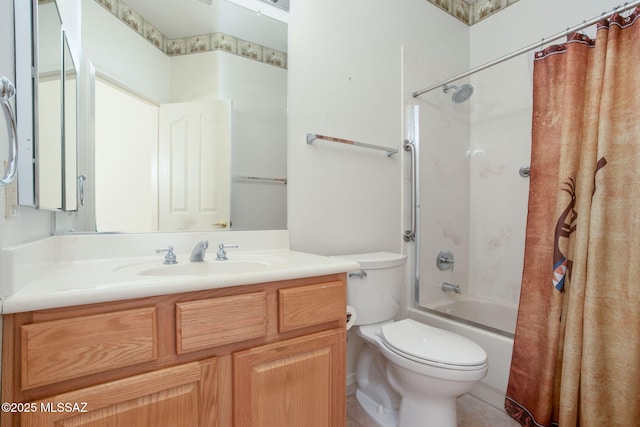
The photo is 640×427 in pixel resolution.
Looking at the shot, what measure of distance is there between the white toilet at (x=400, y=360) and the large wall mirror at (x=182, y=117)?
0.58 m

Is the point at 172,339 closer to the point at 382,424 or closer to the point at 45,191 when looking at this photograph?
the point at 45,191

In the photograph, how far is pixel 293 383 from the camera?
95cm

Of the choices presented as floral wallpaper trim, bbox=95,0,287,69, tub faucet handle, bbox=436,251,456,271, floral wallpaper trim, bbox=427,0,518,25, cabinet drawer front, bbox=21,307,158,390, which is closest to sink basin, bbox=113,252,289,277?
cabinet drawer front, bbox=21,307,158,390

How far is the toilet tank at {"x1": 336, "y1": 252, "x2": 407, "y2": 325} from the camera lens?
1.44m

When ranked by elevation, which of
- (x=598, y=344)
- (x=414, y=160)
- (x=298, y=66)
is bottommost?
(x=598, y=344)

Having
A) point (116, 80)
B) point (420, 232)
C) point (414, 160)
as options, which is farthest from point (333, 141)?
point (116, 80)

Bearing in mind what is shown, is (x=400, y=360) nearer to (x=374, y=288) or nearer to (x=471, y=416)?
(x=374, y=288)

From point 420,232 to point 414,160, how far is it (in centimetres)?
47

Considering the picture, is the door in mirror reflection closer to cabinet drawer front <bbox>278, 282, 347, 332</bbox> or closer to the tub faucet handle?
cabinet drawer front <bbox>278, 282, 347, 332</bbox>

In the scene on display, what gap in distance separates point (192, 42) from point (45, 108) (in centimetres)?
66

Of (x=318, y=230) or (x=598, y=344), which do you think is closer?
(x=598, y=344)

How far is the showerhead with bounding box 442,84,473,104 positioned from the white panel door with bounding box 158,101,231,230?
→ 149 cm

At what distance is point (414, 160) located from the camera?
1907 millimetres

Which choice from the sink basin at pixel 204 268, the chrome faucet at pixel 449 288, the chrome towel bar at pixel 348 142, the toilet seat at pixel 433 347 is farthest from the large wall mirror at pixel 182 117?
the chrome faucet at pixel 449 288
